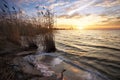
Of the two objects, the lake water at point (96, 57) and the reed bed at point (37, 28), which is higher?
the reed bed at point (37, 28)

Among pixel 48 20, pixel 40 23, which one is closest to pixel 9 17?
pixel 40 23

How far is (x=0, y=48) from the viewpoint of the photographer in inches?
199

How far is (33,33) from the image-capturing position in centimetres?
684

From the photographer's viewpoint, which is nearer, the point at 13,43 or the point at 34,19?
the point at 13,43

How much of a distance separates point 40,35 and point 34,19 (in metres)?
1.13

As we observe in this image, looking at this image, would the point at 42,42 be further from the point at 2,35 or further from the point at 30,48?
the point at 2,35

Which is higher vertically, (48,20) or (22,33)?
(48,20)

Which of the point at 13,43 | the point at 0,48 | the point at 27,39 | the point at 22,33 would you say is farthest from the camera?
the point at 22,33

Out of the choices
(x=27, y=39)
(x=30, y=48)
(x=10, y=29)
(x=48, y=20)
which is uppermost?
(x=48, y=20)

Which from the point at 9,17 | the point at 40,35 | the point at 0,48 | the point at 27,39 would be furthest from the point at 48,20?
the point at 0,48

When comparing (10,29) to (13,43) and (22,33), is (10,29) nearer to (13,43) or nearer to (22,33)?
(13,43)

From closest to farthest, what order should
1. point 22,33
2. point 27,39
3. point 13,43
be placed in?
1. point 13,43
2. point 27,39
3. point 22,33

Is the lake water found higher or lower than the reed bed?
lower

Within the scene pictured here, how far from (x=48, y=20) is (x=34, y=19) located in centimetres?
98
